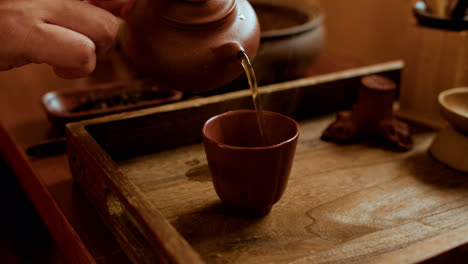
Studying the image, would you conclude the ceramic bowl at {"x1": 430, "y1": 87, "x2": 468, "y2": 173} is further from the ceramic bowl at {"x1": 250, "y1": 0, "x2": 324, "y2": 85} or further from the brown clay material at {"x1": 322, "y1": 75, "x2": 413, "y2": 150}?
the ceramic bowl at {"x1": 250, "y1": 0, "x2": 324, "y2": 85}

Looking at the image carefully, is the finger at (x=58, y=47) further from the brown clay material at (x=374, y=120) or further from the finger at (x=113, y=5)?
the brown clay material at (x=374, y=120)

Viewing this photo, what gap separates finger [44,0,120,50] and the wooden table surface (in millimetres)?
315

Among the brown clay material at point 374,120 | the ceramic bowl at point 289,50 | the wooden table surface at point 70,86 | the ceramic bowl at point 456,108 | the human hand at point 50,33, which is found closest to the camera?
the human hand at point 50,33

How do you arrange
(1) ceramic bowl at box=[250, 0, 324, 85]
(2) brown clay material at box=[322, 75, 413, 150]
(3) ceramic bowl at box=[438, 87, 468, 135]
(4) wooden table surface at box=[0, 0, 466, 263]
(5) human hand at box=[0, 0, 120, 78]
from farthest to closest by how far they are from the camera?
(1) ceramic bowl at box=[250, 0, 324, 85] < (2) brown clay material at box=[322, 75, 413, 150] < (3) ceramic bowl at box=[438, 87, 468, 135] < (4) wooden table surface at box=[0, 0, 466, 263] < (5) human hand at box=[0, 0, 120, 78]

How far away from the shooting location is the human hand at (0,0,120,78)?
601mm

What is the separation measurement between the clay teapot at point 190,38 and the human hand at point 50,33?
7cm

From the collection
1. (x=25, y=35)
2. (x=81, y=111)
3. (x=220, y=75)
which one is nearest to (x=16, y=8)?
(x=25, y=35)

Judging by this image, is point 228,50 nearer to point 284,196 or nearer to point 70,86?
point 284,196

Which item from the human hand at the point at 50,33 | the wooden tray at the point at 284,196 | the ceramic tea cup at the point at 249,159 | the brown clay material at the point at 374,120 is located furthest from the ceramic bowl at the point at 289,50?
the human hand at the point at 50,33

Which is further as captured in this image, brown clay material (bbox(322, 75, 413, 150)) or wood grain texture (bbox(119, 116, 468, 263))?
brown clay material (bbox(322, 75, 413, 150))

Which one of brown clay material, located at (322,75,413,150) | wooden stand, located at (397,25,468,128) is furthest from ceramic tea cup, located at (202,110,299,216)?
wooden stand, located at (397,25,468,128)

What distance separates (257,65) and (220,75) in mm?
402

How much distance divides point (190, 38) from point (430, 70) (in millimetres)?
797

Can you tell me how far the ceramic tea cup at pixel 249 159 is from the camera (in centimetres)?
64
